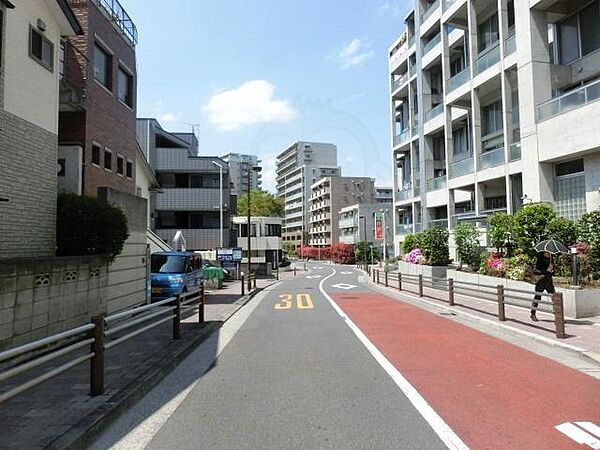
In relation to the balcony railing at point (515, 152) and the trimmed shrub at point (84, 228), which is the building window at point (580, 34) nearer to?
the balcony railing at point (515, 152)

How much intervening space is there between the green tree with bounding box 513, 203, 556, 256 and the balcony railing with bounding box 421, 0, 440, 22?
2229 centimetres

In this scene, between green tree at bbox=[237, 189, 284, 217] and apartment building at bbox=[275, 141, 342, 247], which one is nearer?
green tree at bbox=[237, 189, 284, 217]

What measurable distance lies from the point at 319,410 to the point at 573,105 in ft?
57.4

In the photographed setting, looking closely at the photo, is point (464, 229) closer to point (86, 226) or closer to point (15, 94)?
point (86, 226)

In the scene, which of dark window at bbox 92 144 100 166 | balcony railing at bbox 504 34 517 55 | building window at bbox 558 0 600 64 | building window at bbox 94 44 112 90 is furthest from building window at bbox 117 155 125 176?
building window at bbox 558 0 600 64

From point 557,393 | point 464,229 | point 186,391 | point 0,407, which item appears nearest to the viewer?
point 0,407

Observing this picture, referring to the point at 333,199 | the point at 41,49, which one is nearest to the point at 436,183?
the point at 41,49

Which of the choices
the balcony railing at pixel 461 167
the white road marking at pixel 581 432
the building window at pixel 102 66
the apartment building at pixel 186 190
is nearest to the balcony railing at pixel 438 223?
the balcony railing at pixel 461 167

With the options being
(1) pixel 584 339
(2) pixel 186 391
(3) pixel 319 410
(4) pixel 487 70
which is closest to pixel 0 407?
(2) pixel 186 391

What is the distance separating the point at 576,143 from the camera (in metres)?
17.8

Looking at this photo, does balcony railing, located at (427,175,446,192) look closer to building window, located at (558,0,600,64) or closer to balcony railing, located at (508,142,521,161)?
balcony railing, located at (508,142,521,161)

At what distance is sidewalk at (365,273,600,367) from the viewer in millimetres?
8977

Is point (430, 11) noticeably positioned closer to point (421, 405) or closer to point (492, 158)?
point (492, 158)

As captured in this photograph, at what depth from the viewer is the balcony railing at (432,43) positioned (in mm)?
33572
